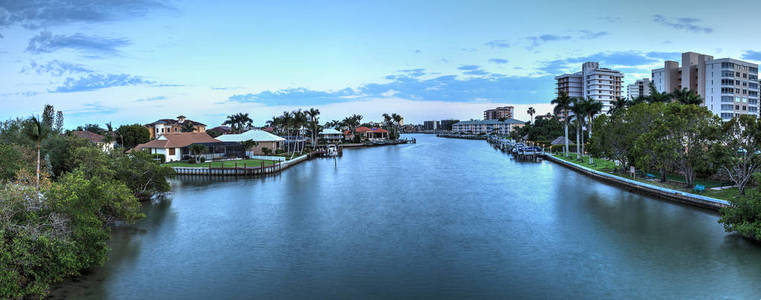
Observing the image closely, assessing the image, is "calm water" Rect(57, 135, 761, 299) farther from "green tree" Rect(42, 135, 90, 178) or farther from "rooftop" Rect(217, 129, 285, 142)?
"rooftop" Rect(217, 129, 285, 142)

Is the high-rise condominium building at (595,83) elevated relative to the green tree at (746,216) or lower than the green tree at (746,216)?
elevated

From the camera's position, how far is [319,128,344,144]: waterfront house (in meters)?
112

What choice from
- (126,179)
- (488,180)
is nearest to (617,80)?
(488,180)

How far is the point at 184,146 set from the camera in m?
55.9

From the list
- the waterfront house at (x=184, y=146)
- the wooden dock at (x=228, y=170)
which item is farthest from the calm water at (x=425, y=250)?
the waterfront house at (x=184, y=146)

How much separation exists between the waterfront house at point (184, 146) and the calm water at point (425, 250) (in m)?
22.7

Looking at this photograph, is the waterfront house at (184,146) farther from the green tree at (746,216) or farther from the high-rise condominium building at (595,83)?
the high-rise condominium building at (595,83)

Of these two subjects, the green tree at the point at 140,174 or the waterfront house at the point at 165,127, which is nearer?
the green tree at the point at 140,174

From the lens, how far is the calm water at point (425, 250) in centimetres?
1562

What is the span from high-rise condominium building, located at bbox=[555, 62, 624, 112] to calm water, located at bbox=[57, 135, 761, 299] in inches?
3827

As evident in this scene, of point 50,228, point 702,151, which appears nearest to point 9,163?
point 50,228

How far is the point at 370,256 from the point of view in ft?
63.5

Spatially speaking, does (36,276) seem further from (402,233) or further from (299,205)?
(299,205)

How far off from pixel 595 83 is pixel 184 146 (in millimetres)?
108391
